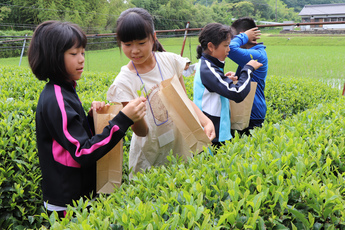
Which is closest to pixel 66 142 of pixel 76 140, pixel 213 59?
pixel 76 140

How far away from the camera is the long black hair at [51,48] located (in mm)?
1726

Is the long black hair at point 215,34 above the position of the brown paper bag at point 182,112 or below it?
above

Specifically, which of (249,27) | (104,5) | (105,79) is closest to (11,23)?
(104,5)

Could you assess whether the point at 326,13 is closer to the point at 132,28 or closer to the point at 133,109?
the point at 132,28

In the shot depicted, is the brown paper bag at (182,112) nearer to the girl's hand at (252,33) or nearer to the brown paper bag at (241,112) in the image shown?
the brown paper bag at (241,112)

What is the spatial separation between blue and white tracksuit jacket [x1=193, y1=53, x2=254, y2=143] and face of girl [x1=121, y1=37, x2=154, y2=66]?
76 cm

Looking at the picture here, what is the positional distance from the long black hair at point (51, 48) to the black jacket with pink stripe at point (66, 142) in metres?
0.07

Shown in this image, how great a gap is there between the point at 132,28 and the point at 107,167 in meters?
0.84

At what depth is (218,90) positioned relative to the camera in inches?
102

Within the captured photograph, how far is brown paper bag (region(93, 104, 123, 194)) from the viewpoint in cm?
179

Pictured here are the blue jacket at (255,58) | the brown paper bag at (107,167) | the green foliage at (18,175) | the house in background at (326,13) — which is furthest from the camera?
the house in background at (326,13)

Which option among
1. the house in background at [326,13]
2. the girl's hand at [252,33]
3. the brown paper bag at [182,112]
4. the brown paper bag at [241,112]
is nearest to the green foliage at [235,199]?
the brown paper bag at [182,112]

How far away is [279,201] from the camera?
1.36m

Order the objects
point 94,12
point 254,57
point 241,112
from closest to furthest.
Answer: point 241,112
point 254,57
point 94,12
